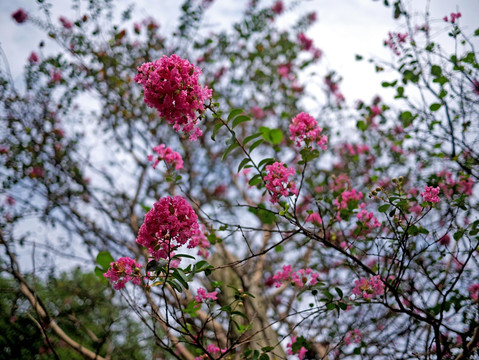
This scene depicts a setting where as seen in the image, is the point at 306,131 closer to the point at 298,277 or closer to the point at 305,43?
the point at 298,277

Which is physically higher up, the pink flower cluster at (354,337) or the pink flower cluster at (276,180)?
the pink flower cluster at (276,180)

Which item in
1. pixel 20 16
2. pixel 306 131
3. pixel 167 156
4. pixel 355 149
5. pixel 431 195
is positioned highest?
pixel 20 16

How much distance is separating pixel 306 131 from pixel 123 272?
1.20 metres

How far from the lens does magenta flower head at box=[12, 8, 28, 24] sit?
12.5 feet

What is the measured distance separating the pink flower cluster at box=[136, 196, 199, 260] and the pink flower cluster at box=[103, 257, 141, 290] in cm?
19

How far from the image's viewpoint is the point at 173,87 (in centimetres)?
137

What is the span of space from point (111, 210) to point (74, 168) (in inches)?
29.0

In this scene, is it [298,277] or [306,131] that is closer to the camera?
[306,131]

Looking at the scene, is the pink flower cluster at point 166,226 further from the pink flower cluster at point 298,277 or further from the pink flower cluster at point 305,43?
the pink flower cluster at point 305,43

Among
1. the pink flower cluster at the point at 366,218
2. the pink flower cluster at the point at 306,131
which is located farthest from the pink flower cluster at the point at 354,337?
the pink flower cluster at the point at 306,131

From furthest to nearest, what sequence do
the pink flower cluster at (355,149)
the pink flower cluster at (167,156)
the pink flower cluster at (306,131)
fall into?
the pink flower cluster at (355,149), the pink flower cluster at (167,156), the pink flower cluster at (306,131)

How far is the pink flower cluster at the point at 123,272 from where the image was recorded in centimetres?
144

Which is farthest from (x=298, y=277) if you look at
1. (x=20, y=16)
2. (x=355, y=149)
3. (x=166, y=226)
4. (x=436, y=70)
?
(x=20, y=16)

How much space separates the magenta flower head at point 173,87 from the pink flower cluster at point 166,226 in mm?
412
